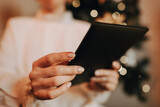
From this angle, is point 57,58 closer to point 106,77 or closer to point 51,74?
point 51,74

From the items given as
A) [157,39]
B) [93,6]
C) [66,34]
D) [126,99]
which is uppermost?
[93,6]

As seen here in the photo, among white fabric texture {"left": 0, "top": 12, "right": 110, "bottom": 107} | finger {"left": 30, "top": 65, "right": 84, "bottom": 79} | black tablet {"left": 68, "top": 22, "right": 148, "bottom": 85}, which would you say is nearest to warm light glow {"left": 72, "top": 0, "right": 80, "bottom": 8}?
white fabric texture {"left": 0, "top": 12, "right": 110, "bottom": 107}

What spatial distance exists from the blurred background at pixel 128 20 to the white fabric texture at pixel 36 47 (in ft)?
0.47

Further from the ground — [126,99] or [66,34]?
[66,34]

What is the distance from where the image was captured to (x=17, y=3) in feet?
2.71

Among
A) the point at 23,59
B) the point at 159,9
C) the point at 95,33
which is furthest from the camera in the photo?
the point at 159,9

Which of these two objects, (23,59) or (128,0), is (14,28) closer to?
(23,59)

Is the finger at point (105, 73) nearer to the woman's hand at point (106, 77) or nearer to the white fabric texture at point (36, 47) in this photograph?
the woman's hand at point (106, 77)

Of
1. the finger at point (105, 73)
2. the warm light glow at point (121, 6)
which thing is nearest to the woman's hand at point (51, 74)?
the finger at point (105, 73)

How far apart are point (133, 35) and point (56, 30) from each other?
1.21 feet

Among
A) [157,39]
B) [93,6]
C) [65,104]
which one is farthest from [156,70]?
[65,104]

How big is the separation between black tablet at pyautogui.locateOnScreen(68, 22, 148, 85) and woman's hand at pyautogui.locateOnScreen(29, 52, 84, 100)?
0.03m

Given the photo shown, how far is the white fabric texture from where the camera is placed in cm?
50

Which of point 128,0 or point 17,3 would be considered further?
point 128,0
